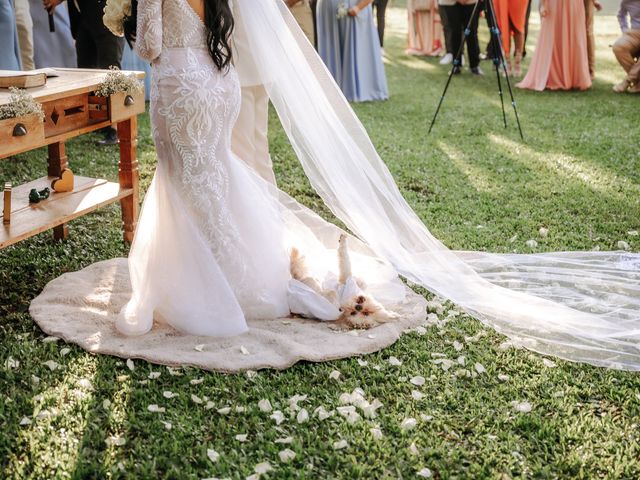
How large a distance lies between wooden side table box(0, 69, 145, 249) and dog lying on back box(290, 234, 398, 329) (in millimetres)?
1399

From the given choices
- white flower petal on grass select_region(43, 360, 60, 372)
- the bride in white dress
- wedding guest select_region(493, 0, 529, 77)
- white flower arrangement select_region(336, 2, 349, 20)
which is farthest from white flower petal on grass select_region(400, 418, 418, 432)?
wedding guest select_region(493, 0, 529, 77)

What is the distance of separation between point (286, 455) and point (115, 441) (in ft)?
2.31

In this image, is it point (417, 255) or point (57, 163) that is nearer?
point (417, 255)

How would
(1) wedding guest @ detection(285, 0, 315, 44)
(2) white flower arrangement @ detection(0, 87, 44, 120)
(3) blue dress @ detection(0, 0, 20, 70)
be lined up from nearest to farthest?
(2) white flower arrangement @ detection(0, 87, 44, 120), (3) blue dress @ detection(0, 0, 20, 70), (1) wedding guest @ detection(285, 0, 315, 44)

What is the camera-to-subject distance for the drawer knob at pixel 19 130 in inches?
150

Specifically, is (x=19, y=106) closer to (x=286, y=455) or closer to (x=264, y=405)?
(x=264, y=405)

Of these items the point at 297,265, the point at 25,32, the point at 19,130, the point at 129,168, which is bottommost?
the point at 297,265

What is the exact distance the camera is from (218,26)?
12.4 ft

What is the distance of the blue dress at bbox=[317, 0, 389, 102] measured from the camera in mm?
10031

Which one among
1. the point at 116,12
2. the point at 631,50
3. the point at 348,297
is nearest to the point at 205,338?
the point at 348,297

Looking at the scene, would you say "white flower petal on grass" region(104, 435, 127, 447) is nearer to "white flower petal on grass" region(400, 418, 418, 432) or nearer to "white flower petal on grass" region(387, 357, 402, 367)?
"white flower petal on grass" region(400, 418, 418, 432)

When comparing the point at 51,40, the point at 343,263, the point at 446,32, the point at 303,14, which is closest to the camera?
the point at 343,263

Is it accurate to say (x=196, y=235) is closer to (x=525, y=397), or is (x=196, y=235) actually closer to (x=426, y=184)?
(x=525, y=397)

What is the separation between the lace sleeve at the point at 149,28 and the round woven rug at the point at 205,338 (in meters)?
1.43
